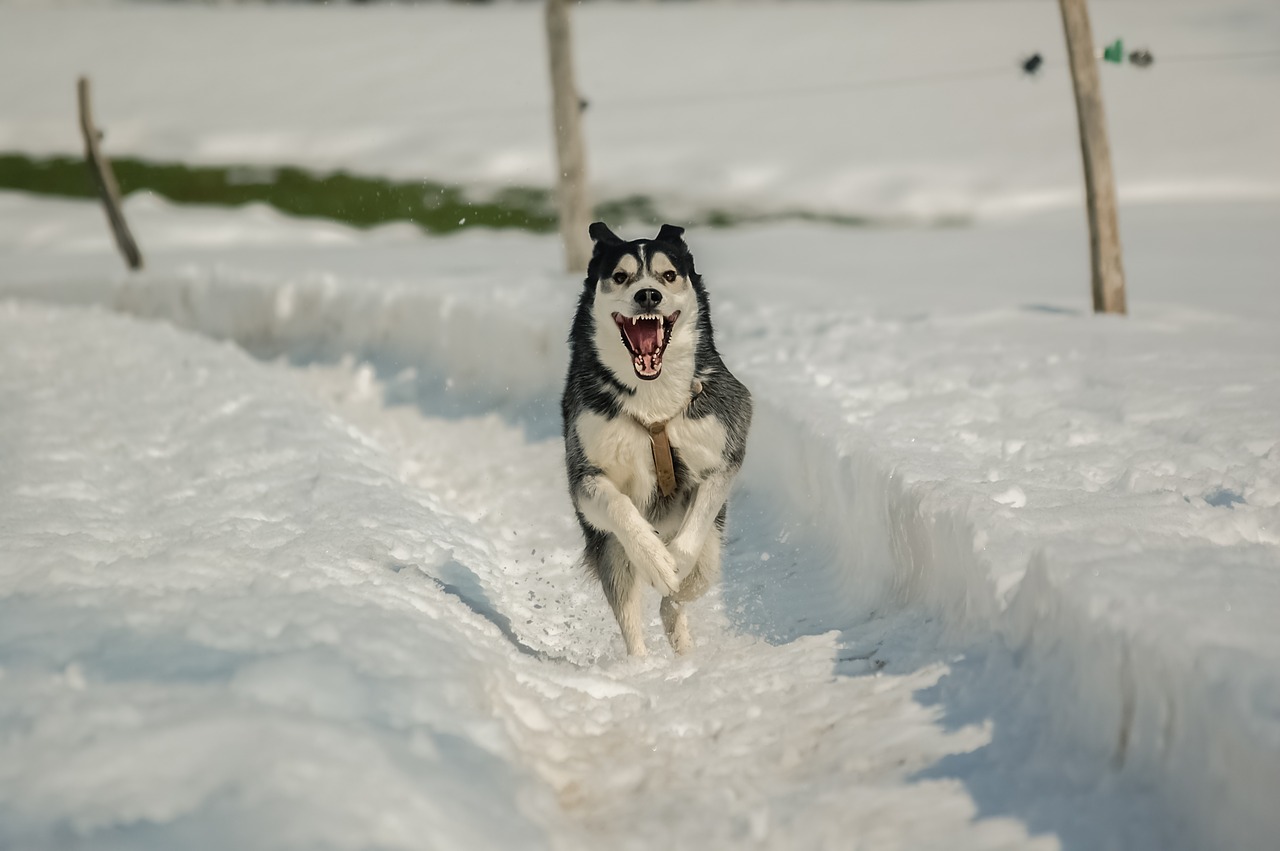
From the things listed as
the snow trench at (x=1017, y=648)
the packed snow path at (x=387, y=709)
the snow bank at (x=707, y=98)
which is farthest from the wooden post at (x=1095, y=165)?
the snow bank at (x=707, y=98)

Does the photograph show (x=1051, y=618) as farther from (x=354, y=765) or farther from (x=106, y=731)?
(x=106, y=731)

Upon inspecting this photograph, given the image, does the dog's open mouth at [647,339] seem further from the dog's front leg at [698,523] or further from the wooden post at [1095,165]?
the wooden post at [1095,165]

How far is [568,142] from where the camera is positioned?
1934 centimetres

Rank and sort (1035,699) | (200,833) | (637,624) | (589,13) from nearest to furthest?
(200,833) → (1035,699) → (637,624) → (589,13)

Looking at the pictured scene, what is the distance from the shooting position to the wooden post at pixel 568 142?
19312mm

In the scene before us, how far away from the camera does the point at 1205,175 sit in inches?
1339

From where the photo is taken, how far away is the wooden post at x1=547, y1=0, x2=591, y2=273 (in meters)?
19.3

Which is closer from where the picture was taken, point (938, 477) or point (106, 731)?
point (106, 731)

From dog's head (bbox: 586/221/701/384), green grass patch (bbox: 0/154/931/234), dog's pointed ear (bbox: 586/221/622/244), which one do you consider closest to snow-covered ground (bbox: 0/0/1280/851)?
dog's head (bbox: 586/221/701/384)

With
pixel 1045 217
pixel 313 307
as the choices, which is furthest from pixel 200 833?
pixel 1045 217

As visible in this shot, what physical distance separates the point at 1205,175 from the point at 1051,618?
3306 cm

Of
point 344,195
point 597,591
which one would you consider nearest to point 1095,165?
point 597,591

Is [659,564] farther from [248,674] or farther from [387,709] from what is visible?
[248,674]

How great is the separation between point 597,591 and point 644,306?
9.09 ft
